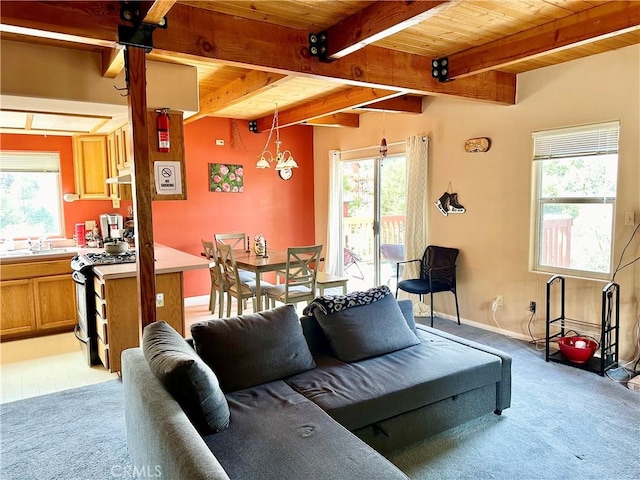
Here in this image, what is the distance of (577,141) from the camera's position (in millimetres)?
3754

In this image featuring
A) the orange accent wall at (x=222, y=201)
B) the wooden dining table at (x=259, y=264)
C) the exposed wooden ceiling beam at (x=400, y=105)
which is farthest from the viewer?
the orange accent wall at (x=222, y=201)

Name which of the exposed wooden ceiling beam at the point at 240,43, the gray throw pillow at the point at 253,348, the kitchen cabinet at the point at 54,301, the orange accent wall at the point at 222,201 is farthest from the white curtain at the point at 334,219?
the gray throw pillow at the point at 253,348

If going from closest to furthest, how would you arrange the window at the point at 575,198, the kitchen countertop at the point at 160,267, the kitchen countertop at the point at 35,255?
the kitchen countertop at the point at 160,267, the window at the point at 575,198, the kitchen countertop at the point at 35,255

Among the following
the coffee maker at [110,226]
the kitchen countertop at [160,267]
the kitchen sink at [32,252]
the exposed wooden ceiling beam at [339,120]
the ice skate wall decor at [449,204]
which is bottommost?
the kitchen countertop at [160,267]

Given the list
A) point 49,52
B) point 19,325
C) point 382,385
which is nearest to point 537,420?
point 382,385

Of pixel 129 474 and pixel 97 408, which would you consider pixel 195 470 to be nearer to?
pixel 129 474

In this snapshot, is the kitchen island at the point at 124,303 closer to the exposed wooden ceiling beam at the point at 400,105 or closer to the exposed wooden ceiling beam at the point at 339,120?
the exposed wooden ceiling beam at the point at 400,105

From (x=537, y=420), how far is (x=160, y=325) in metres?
2.31

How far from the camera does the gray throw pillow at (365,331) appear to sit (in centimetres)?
265

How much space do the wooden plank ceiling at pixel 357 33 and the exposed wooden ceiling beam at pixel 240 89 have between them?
2 cm

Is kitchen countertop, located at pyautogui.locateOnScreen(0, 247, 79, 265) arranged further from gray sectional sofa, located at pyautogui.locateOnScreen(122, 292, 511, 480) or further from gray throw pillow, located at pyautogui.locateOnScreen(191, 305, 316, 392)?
gray throw pillow, located at pyautogui.locateOnScreen(191, 305, 316, 392)

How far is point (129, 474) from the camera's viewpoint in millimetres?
2248

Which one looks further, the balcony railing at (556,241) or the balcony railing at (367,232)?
the balcony railing at (367,232)

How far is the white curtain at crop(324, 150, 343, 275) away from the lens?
6.42 metres
